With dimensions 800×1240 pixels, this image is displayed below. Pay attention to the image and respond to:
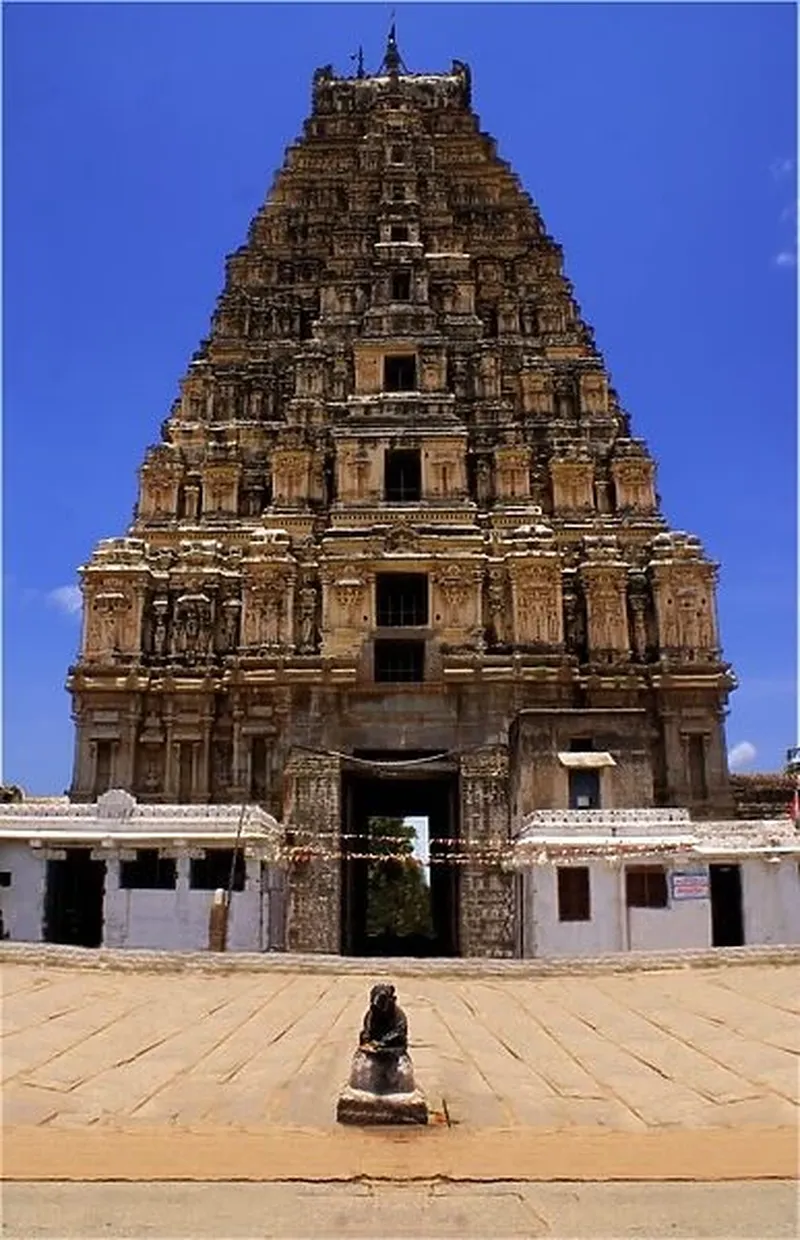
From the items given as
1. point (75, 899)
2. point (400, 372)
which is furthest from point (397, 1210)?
point (400, 372)

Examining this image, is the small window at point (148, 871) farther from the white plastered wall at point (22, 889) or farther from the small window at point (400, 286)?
the small window at point (400, 286)

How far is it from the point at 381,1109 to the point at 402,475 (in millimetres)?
28286

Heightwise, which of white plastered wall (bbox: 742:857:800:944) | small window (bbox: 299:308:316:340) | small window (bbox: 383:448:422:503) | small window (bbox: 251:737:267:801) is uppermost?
small window (bbox: 299:308:316:340)

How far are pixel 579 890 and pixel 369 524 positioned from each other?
13.2 meters

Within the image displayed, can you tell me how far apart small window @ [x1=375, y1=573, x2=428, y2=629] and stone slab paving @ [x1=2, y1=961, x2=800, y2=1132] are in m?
18.1

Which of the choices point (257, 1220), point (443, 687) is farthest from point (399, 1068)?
point (443, 687)

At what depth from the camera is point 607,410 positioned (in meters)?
36.5

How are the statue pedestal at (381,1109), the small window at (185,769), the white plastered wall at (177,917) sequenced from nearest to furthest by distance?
the statue pedestal at (381,1109)
the white plastered wall at (177,917)
the small window at (185,769)

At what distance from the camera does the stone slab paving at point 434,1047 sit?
26.4ft

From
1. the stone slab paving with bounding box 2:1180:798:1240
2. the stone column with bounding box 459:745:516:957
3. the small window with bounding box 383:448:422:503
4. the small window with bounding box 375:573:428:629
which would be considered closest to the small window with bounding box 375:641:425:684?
the small window with bounding box 375:573:428:629


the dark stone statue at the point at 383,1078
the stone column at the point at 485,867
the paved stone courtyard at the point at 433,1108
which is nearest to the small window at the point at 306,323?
the stone column at the point at 485,867

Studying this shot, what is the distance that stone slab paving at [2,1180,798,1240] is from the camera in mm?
5699

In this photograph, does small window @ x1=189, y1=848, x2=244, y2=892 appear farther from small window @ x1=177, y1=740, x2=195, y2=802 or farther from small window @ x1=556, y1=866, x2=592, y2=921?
small window @ x1=556, y1=866, x2=592, y2=921

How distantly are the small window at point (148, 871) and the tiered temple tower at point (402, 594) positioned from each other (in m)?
3.51
